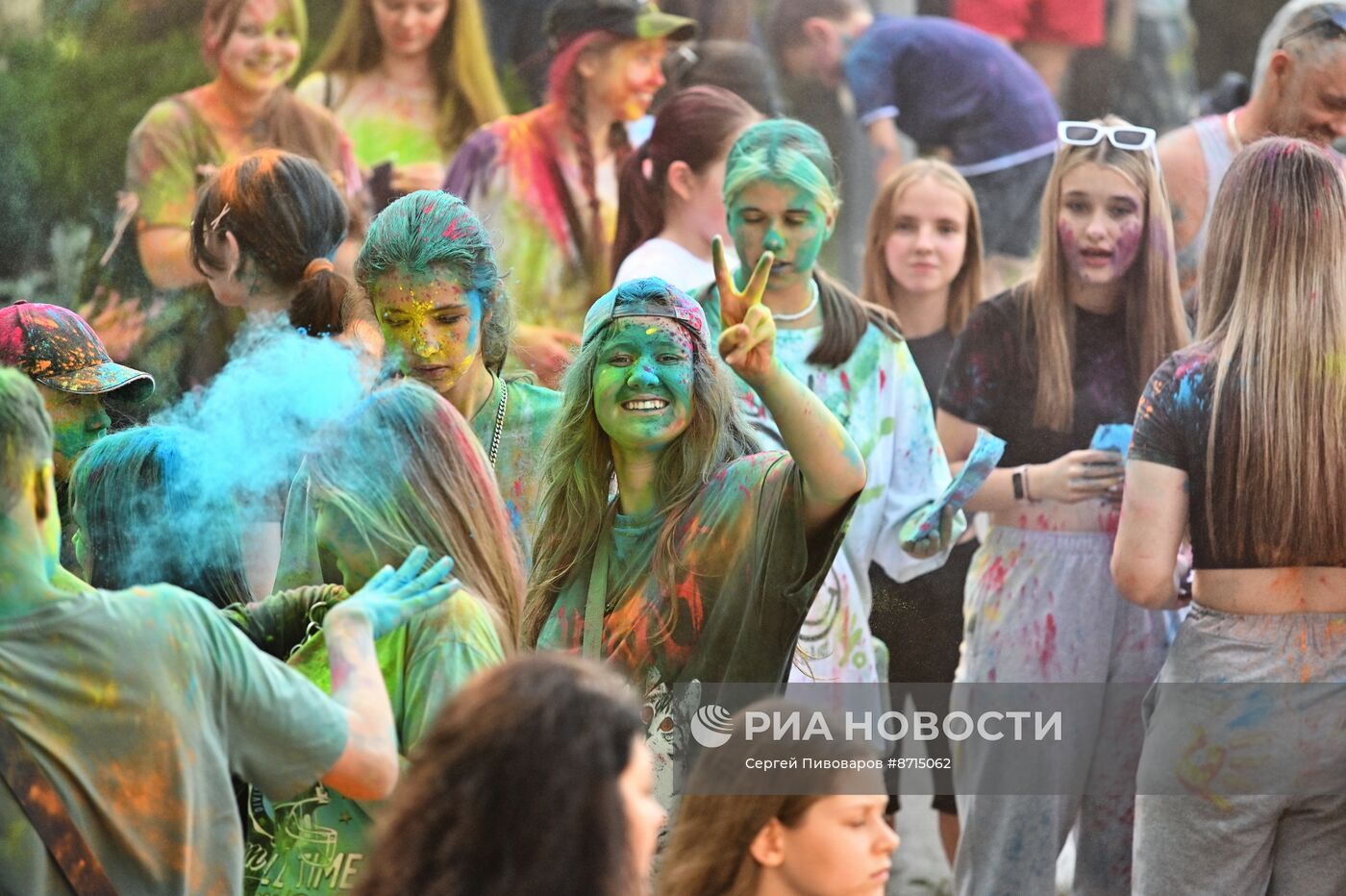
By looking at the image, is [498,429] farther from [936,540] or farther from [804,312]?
[936,540]

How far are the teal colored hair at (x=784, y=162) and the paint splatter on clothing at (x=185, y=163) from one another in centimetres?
163

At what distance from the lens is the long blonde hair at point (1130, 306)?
15.9 feet

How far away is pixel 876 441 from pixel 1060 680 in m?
0.78

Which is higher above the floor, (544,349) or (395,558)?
(544,349)

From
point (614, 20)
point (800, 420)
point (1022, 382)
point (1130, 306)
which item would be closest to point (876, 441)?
point (1022, 382)

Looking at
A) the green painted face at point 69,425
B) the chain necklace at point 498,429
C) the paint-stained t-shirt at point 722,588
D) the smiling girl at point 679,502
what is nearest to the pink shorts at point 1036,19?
the chain necklace at point 498,429

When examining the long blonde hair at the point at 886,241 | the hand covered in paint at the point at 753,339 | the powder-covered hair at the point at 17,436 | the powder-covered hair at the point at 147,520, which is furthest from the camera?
the long blonde hair at the point at 886,241

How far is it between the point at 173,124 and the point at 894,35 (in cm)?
239

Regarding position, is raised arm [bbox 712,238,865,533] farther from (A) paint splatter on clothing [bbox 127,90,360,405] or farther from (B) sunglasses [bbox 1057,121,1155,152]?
(A) paint splatter on clothing [bbox 127,90,360,405]

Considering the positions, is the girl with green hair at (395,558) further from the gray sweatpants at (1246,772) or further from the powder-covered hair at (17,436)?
the gray sweatpants at (1246,772)

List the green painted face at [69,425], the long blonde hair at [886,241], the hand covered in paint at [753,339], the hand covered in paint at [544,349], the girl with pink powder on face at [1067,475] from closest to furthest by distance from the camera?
the hand covered in paint at [753,339] < the green painted face at [69,425] < the girl with pink powder on face at [1067,475] < the long blonde hair at [886,241] < the hand covered in paint at [544,349]

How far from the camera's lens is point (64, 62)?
19.2ft

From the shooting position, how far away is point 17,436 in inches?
94.2

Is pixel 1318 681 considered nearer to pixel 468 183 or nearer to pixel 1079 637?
pixel 1079 637
